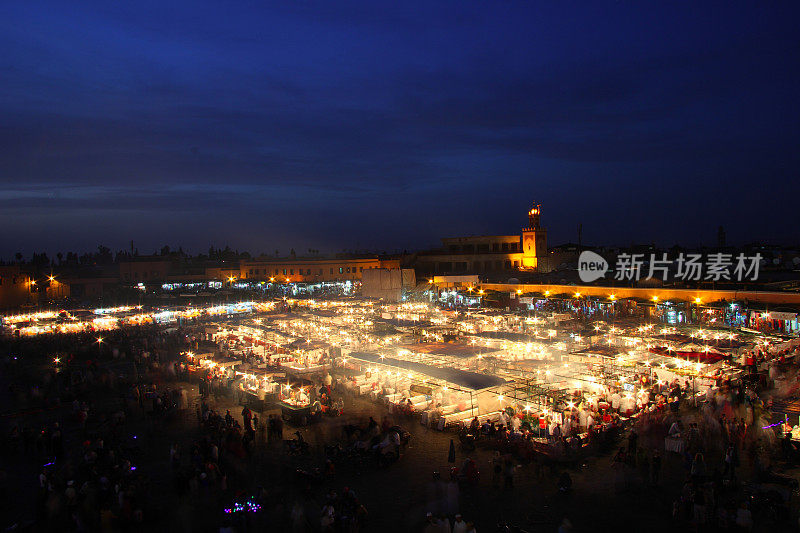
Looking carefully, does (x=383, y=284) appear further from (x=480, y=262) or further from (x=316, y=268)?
(x=316, y=268)

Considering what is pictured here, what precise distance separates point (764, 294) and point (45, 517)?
862 inches

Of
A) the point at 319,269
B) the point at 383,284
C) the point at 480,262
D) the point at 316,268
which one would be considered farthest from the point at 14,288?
the point at 480,262

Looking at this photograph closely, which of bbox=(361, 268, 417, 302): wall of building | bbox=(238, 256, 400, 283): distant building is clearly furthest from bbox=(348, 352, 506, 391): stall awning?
bbox=(238, 256, 400, 283): distant building

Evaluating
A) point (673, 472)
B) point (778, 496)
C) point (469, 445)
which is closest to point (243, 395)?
point (469, 445)

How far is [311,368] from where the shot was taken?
44.8 feet

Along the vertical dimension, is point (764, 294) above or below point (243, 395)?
→ above

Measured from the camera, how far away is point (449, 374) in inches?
436

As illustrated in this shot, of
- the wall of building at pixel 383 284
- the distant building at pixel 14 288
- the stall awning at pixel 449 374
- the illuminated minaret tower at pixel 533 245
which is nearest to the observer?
the stall awning at pixel 449 374

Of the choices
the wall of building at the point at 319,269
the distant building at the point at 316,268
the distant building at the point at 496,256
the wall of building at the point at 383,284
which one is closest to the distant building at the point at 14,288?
the distant building at the point at 316,268

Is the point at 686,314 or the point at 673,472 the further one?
the point at 686,314

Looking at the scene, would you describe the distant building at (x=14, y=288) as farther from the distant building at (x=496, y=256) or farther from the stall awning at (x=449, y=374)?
the stall awning at (x=449, y=374)

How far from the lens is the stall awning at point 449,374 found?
10352mm

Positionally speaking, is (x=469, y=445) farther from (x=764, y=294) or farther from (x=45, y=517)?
(x=764, y=294)

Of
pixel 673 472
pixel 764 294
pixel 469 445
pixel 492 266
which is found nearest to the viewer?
pixel 673 472
